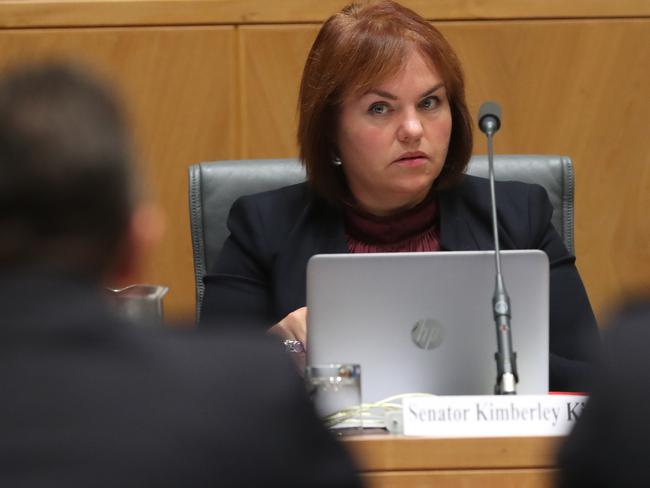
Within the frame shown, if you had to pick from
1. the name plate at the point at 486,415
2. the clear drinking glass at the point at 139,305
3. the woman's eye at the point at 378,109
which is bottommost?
the name plate at the point at 486,415

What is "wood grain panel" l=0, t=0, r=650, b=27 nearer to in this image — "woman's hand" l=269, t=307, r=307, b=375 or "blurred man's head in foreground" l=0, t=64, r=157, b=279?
"woman's hand" l=269, t=307, r=307, b=375

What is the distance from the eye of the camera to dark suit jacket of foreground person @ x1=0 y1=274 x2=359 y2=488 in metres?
1.02

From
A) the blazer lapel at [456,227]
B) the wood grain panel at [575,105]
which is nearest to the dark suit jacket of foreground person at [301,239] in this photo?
the blazer lapel at [456,227]

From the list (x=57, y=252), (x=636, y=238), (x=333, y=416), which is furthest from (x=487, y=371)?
(x=636, y=238)

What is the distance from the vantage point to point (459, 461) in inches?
A: 67.1

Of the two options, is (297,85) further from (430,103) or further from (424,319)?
(424,319)

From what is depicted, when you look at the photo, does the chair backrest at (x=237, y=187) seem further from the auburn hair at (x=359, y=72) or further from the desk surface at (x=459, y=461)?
the desk surface at (x=459, y=461)

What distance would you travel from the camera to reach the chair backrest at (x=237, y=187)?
2.90 metres

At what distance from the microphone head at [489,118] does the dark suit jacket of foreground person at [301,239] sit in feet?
1.32

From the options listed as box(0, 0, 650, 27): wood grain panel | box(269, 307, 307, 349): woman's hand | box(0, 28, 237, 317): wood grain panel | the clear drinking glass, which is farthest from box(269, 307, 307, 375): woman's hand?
box(0, 0, 650, 27): wood grain panel

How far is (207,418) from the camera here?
1.06 metres

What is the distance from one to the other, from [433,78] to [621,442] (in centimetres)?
175

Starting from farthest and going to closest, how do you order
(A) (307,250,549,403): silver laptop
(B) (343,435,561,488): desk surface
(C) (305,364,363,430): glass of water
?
(A) (307,250,549,403): silver laptop → (C) (305,364,363,430): glass of water → (B) (343,435,561,488): desk surface

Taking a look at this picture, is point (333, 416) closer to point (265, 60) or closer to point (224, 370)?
point (224, 370)
